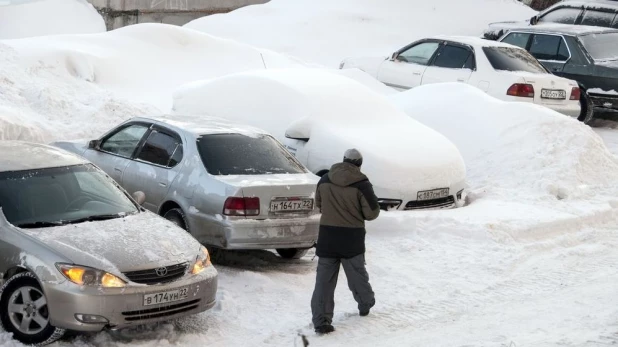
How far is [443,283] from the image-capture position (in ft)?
30.2

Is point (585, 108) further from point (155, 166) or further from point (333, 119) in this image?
point (155, 166)

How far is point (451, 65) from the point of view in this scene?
1694 cm

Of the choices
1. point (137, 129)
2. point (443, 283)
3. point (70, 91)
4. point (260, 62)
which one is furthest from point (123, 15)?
point (443, 283)

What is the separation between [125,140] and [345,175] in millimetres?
3382

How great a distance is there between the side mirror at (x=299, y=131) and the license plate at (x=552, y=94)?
6.08 metres

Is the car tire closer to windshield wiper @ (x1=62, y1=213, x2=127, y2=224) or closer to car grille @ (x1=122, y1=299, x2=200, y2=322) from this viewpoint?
windshield wiper @ (x1=62, y1=213, x2=127, y2=224)

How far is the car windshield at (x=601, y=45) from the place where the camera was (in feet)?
59.1

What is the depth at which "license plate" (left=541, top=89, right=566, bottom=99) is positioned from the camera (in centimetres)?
1620

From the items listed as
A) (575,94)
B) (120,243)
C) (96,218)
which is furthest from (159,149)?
(575,94)

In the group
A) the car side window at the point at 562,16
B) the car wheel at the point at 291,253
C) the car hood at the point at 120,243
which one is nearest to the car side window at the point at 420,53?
the car side window at the point at 562,16

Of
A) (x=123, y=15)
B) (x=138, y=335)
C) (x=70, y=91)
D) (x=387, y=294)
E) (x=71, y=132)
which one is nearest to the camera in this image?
(x=138, y=335)

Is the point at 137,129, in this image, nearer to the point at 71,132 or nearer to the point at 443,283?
the point at 71,132

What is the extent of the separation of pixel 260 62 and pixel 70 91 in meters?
4.94

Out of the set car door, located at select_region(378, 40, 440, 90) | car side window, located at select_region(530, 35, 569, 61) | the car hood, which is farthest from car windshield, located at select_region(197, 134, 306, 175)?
car side window, located at select_region(530, 35, 569, 61)
